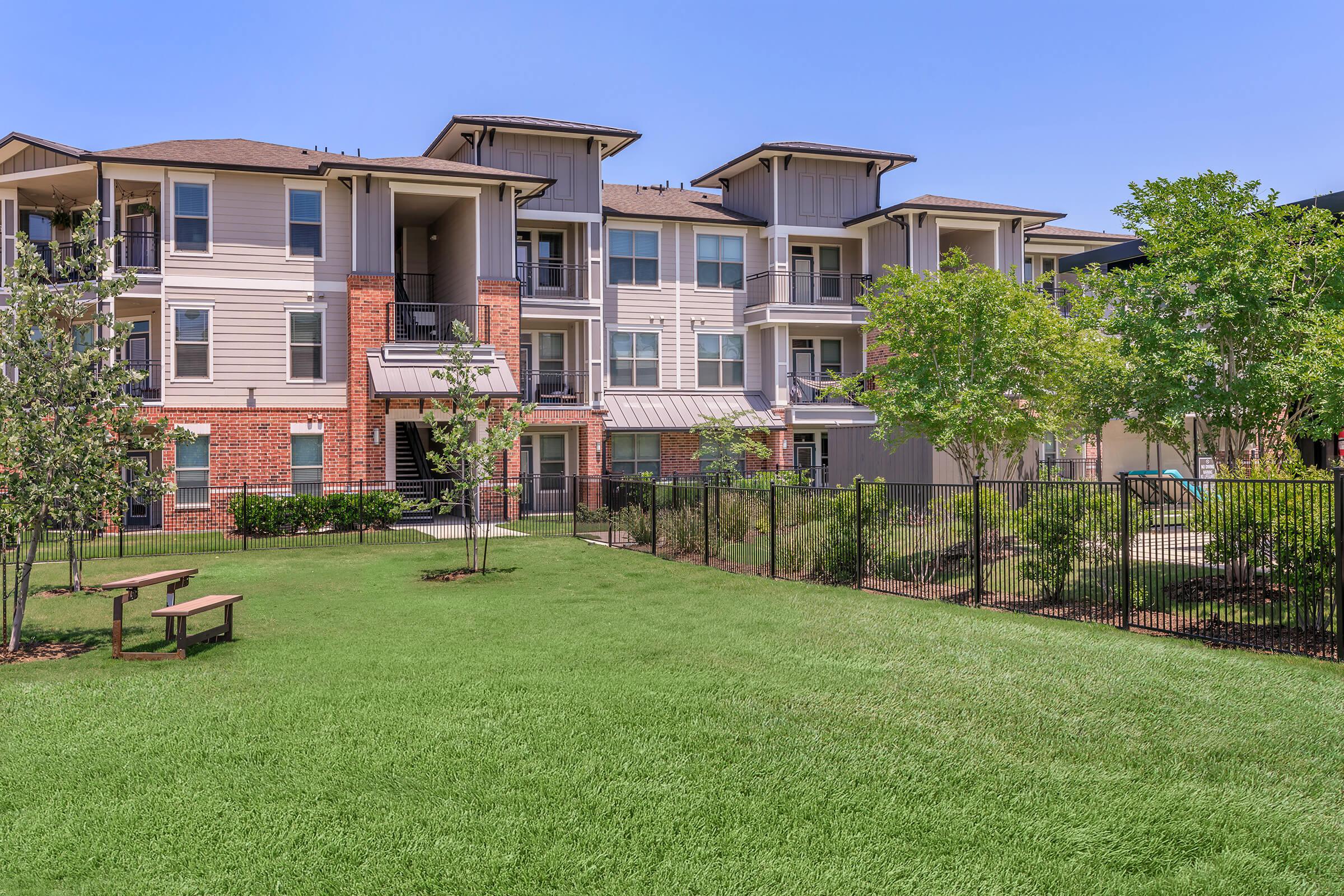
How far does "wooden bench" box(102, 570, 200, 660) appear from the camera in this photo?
1001 cm

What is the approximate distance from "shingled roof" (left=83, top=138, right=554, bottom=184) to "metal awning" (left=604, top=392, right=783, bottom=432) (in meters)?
7.81

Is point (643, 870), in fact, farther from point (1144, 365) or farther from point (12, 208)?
point (12, 208)

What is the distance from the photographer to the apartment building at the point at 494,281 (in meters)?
27.1

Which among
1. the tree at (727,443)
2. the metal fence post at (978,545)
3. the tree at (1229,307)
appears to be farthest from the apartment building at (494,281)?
the metal fence post at (978,545)

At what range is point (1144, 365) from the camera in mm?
14336

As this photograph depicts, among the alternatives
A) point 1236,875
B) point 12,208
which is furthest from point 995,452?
point 12,208

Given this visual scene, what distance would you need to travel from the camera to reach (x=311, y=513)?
24203mm

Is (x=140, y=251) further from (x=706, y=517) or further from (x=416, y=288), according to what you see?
(x=706, y=517)

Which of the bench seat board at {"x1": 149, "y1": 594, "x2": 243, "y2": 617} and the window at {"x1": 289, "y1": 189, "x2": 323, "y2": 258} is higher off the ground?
the window at {"x1": 289, "y1": 189, "x2": 323, "y2": 258}

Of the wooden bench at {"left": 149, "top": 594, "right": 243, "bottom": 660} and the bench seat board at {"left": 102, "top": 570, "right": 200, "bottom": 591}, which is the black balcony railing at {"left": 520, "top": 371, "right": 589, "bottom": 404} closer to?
the bench seat board at {"left": 102, "top": 570, "right": 200, "bottom": 591}

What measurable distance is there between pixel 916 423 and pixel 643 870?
14853mm

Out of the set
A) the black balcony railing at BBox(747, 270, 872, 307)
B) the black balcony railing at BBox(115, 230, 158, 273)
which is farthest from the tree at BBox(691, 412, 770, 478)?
the black balcony railing at BBox(115, 230, 158, 273)

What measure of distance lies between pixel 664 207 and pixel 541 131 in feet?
17.7

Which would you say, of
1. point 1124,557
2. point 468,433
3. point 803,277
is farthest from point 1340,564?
point 803,277
